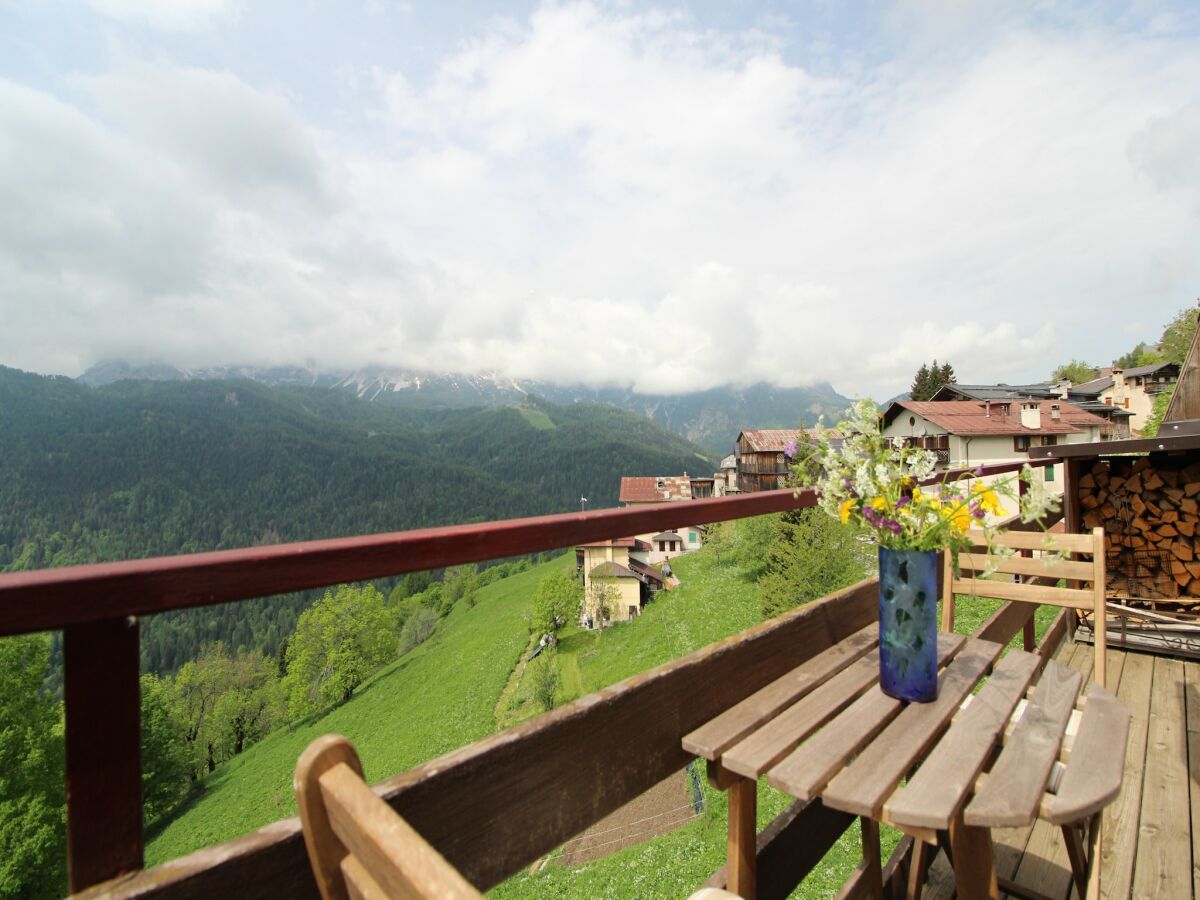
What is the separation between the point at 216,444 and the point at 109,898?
182740 mm

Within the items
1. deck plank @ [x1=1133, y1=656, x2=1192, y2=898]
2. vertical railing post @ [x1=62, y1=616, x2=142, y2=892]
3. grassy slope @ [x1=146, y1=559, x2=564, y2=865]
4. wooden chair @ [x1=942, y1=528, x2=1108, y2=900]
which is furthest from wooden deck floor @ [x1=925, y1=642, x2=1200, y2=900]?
grassy slope @ [x1=146, y1=559, x2=564, y2=865]

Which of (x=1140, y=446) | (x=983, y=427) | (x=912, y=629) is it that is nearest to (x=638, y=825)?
(x=1140, y=446)

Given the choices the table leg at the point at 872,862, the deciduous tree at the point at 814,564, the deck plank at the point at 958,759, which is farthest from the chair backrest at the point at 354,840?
the deciduous tree at the point at 814,564

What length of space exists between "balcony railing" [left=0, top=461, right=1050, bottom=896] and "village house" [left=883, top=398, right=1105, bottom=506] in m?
28.9

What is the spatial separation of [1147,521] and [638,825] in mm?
15527

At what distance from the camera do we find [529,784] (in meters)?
1.03

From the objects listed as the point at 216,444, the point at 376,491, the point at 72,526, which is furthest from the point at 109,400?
the point at 376,491

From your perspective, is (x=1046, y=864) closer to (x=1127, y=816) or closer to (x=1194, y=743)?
(x=1127, y=816)

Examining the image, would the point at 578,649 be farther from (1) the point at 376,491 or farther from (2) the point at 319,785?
(1) the point at 376,491

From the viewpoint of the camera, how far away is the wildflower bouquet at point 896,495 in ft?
5.09

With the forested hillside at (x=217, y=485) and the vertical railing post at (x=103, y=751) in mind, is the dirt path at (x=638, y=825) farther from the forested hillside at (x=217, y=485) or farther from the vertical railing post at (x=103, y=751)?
the forested hillside at (x=217, y=485)

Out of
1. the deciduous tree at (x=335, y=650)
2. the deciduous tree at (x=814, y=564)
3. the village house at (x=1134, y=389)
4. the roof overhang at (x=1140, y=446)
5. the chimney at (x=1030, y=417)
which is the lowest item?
the deciduous tree at (x=335, y=650)

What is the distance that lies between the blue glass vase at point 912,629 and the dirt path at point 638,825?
52.4 ft

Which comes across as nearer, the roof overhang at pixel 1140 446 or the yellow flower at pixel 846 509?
the yellow flower at pixel 846 509
